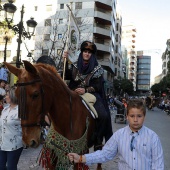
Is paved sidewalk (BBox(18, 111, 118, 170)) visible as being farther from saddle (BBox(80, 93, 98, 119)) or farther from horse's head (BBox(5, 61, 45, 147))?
horse's head (BBox(5, 61, 45, 147))

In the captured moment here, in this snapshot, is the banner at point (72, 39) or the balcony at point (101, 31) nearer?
the banner at point (72, 39)

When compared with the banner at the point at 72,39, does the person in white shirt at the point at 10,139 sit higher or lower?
lower

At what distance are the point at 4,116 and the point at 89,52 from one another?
5.93 feet

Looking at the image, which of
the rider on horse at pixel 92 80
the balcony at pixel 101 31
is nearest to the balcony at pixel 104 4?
the balcony at pixel 101 31

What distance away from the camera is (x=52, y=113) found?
3.29 m

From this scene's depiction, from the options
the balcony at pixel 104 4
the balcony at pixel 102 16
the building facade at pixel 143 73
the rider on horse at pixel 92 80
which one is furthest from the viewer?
the building facade at pixel 143 73

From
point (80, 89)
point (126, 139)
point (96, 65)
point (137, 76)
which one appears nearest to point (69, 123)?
point (80, 89)

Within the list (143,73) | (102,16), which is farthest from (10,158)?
(143,73)

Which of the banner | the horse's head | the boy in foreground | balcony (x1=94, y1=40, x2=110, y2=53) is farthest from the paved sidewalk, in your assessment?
balcony (x1=94, y1=40, x2=110, y2=53)

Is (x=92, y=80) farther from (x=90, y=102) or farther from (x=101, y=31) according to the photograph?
(x=101, y=31)

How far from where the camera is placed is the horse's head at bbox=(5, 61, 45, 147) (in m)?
2.71

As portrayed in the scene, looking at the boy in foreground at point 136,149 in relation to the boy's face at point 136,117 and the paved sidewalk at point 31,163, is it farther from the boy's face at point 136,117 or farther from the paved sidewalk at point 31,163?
the paved sidewalk at point 31,163

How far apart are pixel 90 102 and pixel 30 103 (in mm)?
1252

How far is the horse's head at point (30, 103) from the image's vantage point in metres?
2.71
